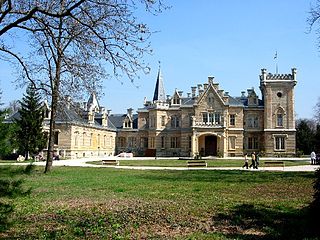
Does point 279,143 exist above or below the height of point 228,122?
below

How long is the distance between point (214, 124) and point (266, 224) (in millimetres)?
46608

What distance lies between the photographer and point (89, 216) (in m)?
9.09

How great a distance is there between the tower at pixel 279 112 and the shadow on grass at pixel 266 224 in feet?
150

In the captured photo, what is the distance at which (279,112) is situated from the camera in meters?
54.3

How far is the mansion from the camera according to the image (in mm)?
53844

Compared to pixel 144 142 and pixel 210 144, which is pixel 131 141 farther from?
pixel 210 144

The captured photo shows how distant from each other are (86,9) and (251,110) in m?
50.8

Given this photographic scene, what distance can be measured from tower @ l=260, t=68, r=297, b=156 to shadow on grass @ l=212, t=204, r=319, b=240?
150 ft

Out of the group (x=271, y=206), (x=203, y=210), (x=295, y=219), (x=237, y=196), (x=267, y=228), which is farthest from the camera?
(x=237, y=196)

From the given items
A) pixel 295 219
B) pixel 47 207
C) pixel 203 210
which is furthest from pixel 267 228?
pixel 47 207

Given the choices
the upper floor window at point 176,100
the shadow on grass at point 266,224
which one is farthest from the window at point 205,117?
the shadow on grass at point 266,224

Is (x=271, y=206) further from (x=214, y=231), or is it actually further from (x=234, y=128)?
(x=234, y=128)

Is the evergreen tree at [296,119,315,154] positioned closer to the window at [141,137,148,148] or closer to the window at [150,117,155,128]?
the window at [150,117,155,128]

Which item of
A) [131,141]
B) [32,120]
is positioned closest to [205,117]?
[131,141]
